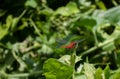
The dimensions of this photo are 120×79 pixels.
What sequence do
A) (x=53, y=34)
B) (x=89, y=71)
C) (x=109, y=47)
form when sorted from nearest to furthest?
1. (x=89, y=71)
2. (x=109, y=47)
3. (x=53, y=34)

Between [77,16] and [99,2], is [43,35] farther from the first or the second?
[99,2]

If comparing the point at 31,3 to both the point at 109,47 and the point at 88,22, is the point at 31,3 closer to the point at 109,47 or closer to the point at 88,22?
the point at 88,22

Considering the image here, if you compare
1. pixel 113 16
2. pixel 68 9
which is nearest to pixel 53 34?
pixel 68 9

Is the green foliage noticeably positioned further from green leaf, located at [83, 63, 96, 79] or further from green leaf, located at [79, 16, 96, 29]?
green leaf, located at [83, 63, 96, 79]

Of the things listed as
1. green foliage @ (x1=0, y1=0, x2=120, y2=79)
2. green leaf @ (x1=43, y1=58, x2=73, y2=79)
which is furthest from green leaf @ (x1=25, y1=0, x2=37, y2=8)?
green leaf @ (x1=43, y1=58, x2=73, y2=79)

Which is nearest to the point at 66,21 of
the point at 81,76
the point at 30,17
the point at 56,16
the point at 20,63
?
the point at 56,16
